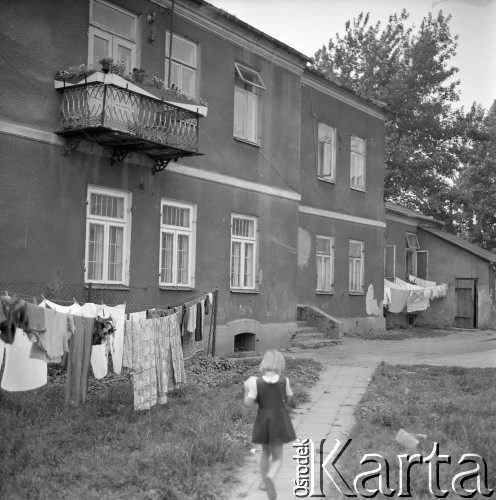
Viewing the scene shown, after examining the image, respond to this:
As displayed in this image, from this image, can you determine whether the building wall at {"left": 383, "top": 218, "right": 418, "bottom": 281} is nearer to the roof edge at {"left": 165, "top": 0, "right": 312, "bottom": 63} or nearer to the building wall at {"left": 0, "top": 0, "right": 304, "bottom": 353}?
the building wall at {"left": 0, "top": 0, "right": 304, "bottom": 353}

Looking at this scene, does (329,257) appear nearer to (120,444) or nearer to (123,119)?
(123,119)

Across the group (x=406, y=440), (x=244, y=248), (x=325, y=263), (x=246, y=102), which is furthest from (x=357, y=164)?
(x=406, y=440)

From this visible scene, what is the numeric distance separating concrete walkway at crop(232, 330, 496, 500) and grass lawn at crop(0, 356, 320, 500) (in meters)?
0.32

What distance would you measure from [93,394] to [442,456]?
5.28 metres

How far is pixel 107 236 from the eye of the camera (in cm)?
1390

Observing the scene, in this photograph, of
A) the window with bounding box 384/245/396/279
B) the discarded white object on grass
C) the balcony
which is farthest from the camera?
the window with bounding box 384/245/396/279

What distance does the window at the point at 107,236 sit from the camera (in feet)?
44.7

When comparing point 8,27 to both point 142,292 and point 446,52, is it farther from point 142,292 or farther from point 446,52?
point 446,52

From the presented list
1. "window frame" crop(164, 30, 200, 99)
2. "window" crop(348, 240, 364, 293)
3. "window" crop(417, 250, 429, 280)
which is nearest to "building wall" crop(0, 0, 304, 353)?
"window frame" crop(164, 30, 200, 99)

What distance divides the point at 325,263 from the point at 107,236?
32.3ft

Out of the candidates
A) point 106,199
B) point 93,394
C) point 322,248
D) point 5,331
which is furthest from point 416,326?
point 5,331

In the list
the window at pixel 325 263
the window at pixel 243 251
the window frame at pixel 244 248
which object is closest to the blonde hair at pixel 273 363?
the window frame at pixel 244 248

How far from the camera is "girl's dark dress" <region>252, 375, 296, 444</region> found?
6.43m

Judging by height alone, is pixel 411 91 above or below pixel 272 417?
above
